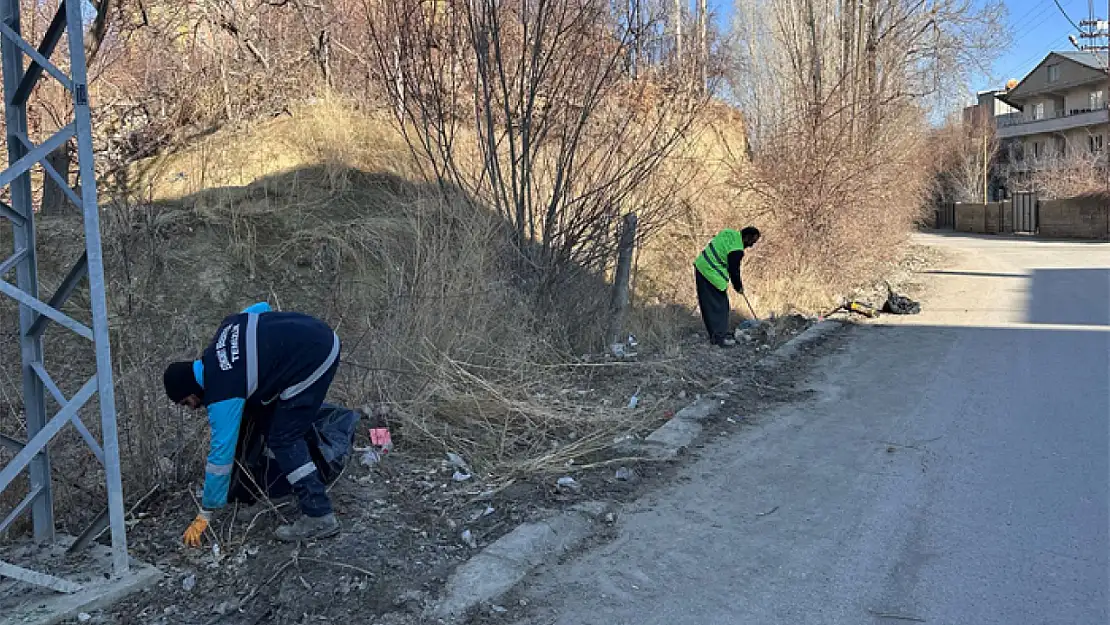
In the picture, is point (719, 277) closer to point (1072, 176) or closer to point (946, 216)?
point (1072, 176)

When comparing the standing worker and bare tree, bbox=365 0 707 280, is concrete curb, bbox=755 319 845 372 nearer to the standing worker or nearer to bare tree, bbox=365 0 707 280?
the standing worker

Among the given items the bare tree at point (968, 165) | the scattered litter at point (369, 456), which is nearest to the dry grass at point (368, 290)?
the scattered litter at point (369, 456)

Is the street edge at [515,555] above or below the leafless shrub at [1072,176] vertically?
below

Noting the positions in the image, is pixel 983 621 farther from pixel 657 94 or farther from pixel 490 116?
pixel 657 94

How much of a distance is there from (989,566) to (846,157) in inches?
494

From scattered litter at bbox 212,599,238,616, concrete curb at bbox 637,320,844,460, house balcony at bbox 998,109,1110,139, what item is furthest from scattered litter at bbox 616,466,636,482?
house balcony at bbox 998,109,1110,139

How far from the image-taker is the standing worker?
31.6ft

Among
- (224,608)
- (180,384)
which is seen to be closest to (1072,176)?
A: (180,384)

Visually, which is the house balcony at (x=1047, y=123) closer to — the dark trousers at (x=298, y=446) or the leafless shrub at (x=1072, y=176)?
the leafless shrub at (x=1072, y=176)

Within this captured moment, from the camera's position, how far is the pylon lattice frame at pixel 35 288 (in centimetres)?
346

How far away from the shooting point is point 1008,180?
5672 cm

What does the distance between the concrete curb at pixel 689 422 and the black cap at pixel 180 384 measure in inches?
117

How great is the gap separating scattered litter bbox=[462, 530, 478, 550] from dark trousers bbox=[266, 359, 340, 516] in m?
0.69

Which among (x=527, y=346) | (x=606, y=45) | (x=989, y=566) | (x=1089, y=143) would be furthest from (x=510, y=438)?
(x=1089, y=143)
